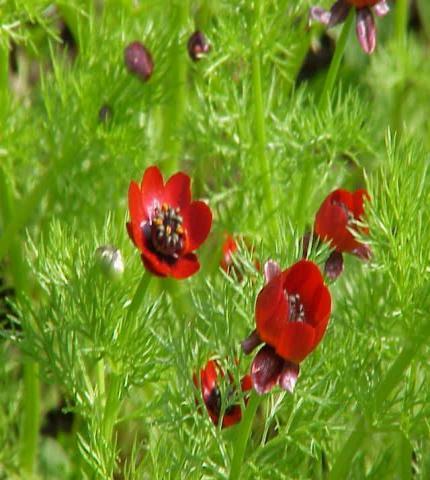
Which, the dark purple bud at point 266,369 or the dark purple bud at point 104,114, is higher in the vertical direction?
the dark purple bud at point 104,114

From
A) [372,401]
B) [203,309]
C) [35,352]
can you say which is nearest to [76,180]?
[35,352]

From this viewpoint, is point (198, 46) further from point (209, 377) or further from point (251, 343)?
point (251, 343)

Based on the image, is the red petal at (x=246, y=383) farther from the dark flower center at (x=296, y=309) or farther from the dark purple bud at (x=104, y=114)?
the dark purple bud at (x=104, y=114)

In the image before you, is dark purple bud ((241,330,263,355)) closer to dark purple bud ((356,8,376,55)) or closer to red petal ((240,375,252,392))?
red petal ((240,375,252,392))

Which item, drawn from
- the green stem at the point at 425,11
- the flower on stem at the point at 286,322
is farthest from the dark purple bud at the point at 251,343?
the green stem at the point at 425,11

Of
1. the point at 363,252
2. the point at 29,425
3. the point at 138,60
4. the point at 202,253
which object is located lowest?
the point at 29,425

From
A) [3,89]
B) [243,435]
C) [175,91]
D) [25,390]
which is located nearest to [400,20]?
[175,91]

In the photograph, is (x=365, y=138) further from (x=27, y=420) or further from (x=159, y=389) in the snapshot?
(x=27, y=420)
